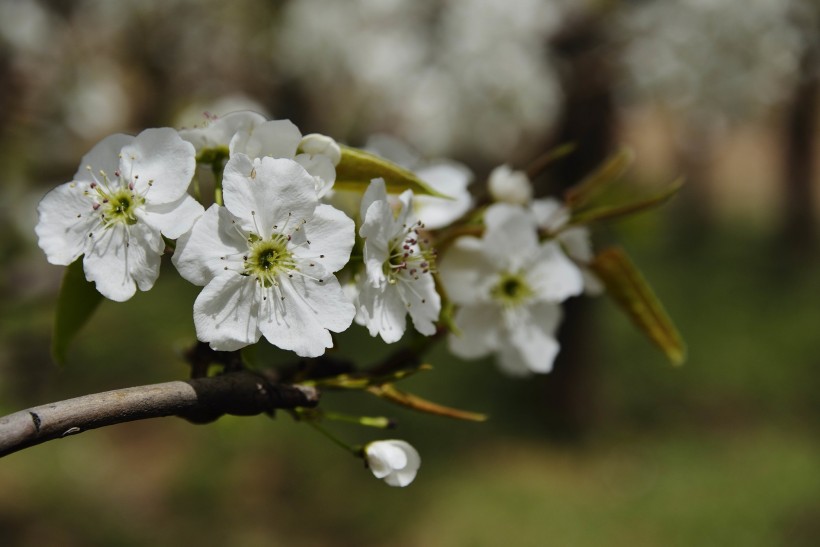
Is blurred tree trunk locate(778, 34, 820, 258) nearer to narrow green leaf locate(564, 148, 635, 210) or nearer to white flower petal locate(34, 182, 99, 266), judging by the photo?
narrow green leaf locate(564, 148, 635, 210)

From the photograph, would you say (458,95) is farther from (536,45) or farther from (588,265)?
(588,265)

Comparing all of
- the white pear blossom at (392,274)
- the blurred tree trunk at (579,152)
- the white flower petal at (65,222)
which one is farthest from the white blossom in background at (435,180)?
the blurred tree trunk at (579,152)

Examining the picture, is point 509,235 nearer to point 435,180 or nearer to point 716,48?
point 435,180

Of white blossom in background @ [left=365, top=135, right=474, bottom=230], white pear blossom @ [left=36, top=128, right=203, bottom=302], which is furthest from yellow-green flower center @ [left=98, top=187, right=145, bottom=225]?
white blossom in background @ [left=365, top=135, right=474, bottom=230]

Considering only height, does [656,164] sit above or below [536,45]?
above

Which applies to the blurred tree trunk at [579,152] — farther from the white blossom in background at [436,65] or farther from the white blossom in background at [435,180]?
the white blossom in background at [435,180]

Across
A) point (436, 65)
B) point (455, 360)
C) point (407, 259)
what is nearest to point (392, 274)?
point (407, 259)

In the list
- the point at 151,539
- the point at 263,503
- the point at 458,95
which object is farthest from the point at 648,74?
the point at 151,539
